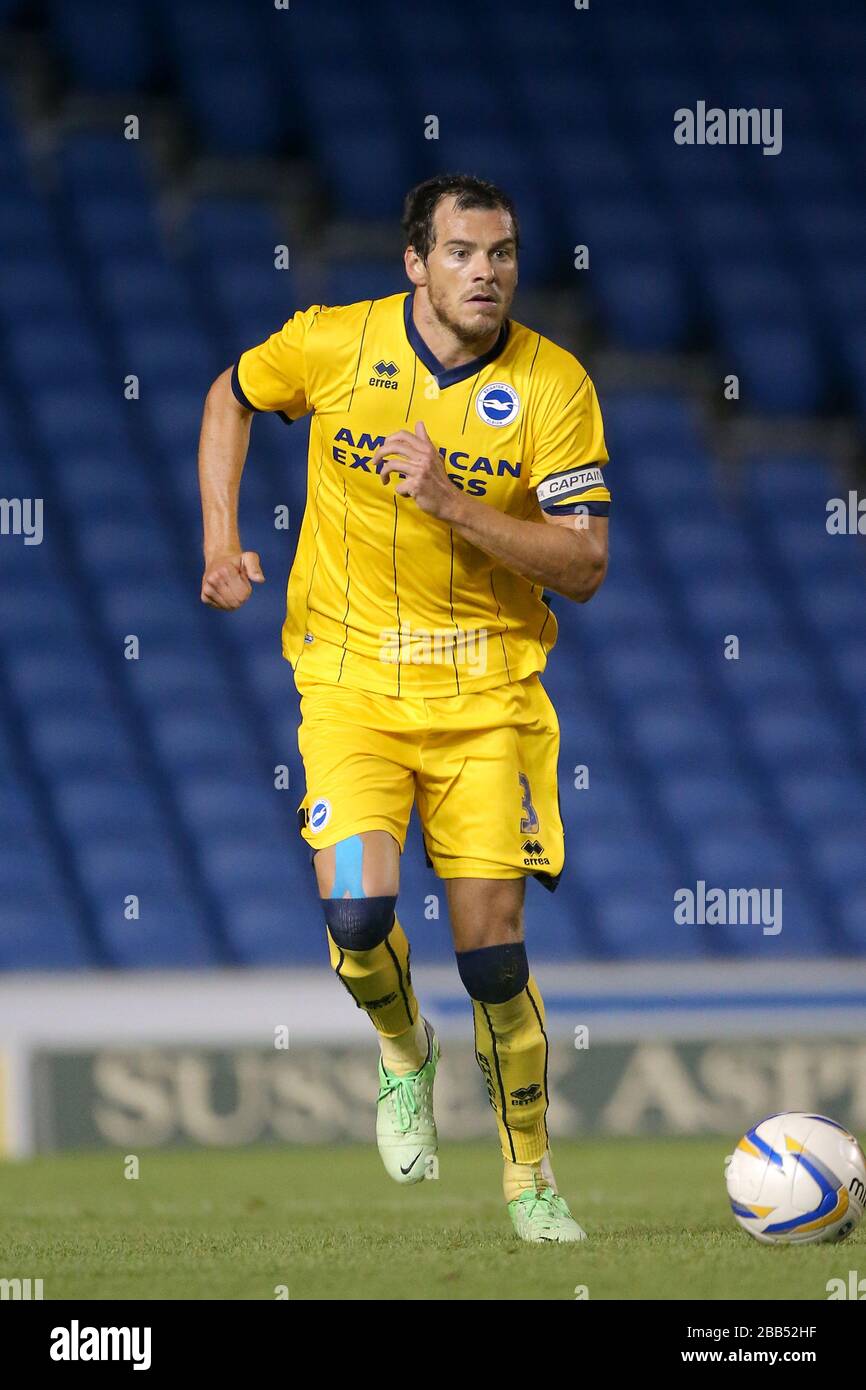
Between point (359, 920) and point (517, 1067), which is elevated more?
point (359, 920)

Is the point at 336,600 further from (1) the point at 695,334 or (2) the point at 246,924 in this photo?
(1) the point at 695,334

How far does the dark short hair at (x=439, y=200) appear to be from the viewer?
4.53m

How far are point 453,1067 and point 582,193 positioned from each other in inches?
201

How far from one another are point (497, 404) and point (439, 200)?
1.48ft

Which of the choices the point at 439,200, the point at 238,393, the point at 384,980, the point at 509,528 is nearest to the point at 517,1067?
the point at 384,980

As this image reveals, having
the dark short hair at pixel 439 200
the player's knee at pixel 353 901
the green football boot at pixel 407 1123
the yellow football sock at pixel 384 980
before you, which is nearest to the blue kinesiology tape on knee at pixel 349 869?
the player's knee at pixel 353 901

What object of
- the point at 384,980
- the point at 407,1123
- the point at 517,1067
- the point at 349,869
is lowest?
the point at 407,1123

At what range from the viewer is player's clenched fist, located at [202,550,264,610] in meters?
4.50

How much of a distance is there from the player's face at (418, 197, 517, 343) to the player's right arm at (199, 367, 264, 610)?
650 mm

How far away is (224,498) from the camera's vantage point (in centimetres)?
484

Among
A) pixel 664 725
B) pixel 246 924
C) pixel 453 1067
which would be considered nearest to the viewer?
pixel 453 1067

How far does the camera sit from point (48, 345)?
10.3 meters

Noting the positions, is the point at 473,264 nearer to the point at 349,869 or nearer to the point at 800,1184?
the point at 349,869

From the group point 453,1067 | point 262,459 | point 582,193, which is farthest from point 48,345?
point 453,1067
